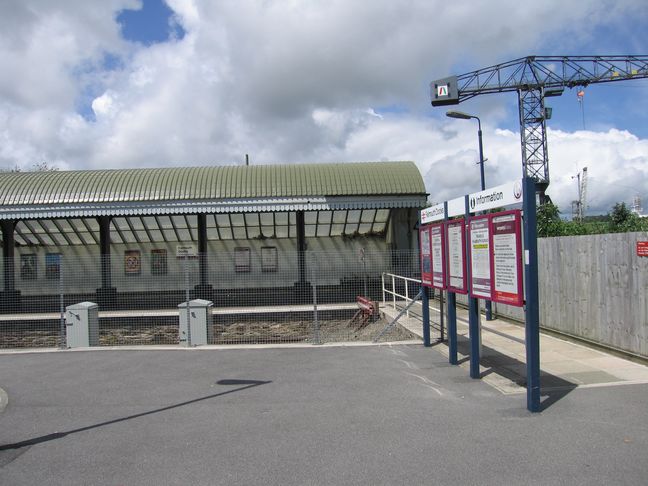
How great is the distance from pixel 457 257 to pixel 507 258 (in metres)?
1.88

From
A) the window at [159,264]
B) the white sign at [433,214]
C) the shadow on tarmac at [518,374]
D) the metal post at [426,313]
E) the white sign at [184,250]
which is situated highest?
the white sign at [433,214]

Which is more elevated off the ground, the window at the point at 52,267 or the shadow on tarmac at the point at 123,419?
the window at the point at 52,267

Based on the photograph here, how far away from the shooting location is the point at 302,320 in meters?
17.3

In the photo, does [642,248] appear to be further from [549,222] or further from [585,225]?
[585,225]

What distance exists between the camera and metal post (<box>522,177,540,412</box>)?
6.12 metres

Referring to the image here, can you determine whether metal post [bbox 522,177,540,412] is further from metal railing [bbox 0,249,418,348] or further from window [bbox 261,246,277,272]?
window [bbox 261,246,277,272]

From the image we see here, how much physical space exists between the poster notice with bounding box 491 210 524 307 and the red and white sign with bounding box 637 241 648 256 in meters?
2.66

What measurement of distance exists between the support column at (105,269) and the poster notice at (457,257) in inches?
514

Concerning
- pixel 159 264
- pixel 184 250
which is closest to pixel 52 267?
pixel 159 264

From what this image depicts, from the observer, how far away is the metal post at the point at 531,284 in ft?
20.1

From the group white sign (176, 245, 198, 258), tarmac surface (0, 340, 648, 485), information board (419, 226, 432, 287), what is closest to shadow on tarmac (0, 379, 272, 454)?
tarmac surface (0, 340, 648, 485)

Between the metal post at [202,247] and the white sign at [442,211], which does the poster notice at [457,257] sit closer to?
the white sign at [442,211]

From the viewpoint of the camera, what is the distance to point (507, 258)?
6.61 metres

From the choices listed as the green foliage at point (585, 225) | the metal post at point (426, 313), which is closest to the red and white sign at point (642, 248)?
the metal post at point (426, 313)
